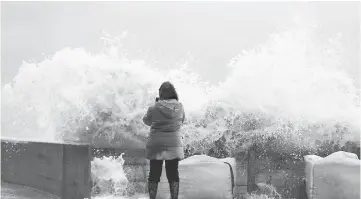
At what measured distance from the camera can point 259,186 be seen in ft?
26.3

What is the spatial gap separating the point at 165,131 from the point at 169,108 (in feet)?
0.92

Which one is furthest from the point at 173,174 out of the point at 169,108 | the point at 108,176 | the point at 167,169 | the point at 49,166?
the point at 49,166

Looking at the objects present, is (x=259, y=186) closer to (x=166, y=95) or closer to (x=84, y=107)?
(x=166, y=95)

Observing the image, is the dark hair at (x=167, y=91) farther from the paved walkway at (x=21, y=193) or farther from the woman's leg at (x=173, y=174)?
the paved walkway at (x=21, y=193)

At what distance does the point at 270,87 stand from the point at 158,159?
14.9 ft

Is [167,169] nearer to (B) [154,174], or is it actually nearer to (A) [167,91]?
(B) [154,174]

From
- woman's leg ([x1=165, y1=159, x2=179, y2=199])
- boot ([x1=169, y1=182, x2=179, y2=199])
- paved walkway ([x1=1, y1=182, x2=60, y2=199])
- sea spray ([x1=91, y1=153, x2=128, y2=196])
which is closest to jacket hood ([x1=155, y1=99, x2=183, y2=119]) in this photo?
woman's leg ([x1=165, y1=159, x2=179, y2=199])

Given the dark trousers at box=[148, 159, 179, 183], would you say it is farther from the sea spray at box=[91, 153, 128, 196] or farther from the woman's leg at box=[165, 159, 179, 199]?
the sea spray at box=[91, 153, 128, 196]

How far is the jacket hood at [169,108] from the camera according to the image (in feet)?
20.9

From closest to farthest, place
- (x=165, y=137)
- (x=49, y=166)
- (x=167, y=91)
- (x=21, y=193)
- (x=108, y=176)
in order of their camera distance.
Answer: (x=165, y=137) < (x=167, y=91) < (x=108, y=176) < (x=49, y=166) < (x=21, y=193)

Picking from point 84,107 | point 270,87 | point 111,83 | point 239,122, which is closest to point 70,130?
point 84,107

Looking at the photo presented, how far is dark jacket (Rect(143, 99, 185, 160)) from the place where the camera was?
20.6 feet

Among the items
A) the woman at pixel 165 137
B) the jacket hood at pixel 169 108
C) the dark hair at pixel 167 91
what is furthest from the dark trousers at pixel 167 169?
the dark hair at pixel 167 91

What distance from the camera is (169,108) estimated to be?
6391 millimetres
